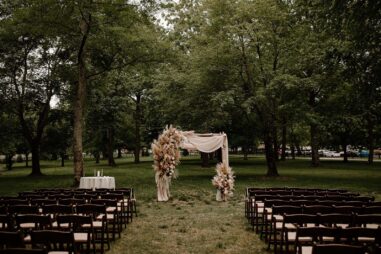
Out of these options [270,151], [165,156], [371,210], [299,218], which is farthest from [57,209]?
[270,151]

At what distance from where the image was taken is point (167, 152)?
52.4 ft

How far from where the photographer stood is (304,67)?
77.6 feet

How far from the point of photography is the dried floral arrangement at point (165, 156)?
1592 cm

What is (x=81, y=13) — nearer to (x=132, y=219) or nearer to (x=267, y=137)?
(x=132, y=219)

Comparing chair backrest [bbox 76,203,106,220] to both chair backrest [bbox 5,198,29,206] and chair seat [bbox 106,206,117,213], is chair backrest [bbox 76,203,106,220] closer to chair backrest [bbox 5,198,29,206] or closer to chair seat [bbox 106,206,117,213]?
chair seat [bbox 106,206,117,213]

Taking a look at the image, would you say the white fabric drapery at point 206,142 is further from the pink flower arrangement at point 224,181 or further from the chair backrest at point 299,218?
the chair backrest at point 299,218

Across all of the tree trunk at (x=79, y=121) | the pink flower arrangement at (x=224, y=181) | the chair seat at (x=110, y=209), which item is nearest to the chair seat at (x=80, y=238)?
the chair seat at (x=110, y=209)

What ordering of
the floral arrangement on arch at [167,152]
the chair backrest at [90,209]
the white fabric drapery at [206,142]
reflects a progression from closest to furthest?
1. the chair backrest at [90,209]
2. the floral arrangement on arch at [167,152]
3. the white fabric drapery at [206,142]

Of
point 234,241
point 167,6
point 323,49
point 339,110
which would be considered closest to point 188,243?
point 234,241

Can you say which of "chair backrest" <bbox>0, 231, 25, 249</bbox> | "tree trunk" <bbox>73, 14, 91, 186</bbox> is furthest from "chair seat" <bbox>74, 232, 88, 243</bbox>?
"tree trunk" <bbox>73, 14, 91, 186</bbox>

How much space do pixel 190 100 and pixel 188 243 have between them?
17887 mm

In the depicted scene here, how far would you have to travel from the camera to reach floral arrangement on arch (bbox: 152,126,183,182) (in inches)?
627

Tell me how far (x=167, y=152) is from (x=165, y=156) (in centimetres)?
23

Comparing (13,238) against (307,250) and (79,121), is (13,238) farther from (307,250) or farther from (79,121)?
(79,121)
